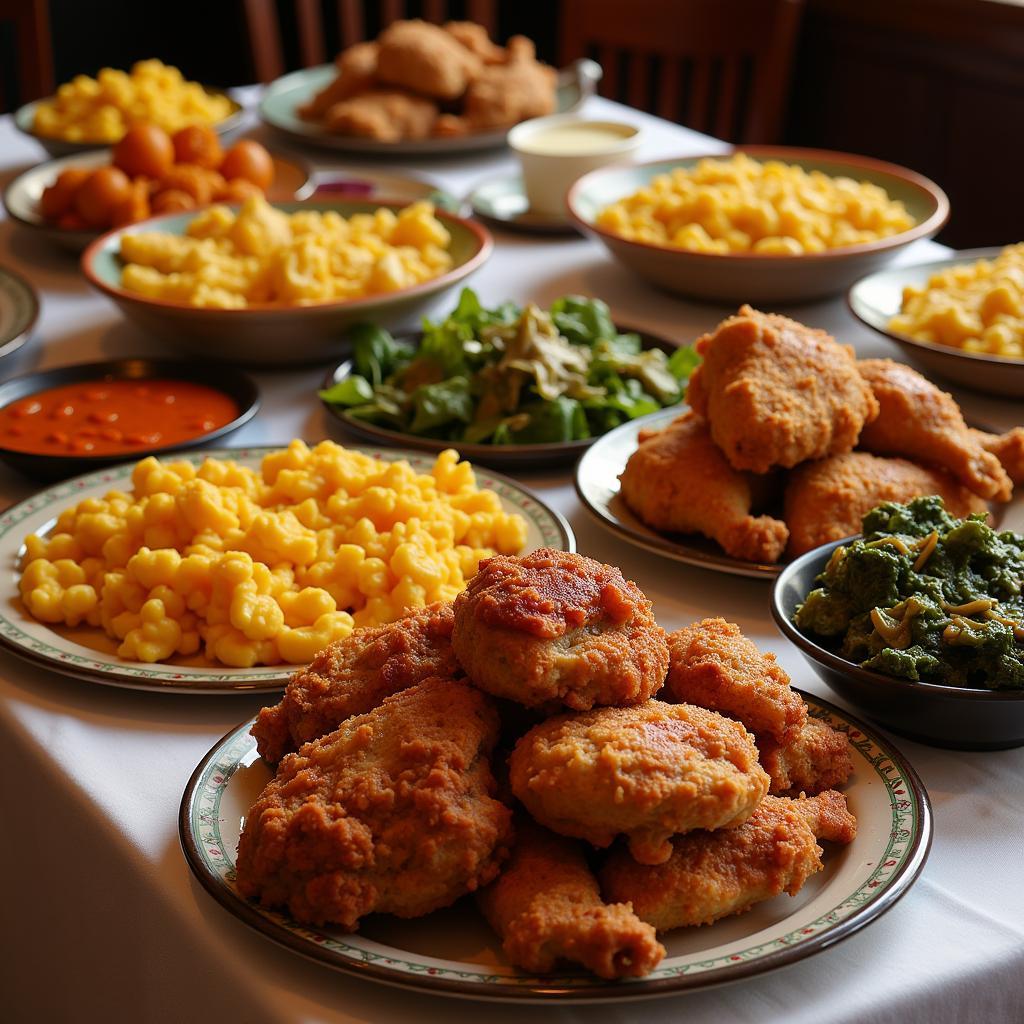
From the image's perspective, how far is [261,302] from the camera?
8.82 ft

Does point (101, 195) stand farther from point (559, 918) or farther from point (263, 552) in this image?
point (559, 918)

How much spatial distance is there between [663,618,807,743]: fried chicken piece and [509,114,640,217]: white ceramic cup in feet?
7.24

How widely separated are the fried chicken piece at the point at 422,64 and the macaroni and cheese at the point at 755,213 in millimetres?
962

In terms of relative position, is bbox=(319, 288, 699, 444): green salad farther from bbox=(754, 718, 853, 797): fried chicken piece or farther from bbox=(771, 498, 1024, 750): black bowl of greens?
bbox=(754, 718, 853, 797): fried chicken piece

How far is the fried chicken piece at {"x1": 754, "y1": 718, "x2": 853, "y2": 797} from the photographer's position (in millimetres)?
1354

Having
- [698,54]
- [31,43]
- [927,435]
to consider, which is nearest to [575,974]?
[927,435]

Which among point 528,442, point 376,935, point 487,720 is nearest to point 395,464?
point 528,442

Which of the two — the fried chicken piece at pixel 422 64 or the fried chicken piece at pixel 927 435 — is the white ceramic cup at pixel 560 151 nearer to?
the fried chicken piece at pixel 422 64

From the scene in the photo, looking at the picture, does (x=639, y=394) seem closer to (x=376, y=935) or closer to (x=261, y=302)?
(x=261, y=302)

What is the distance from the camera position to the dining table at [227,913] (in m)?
1.21

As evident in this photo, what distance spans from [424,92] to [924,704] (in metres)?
2.96

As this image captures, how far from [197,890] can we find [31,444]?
1.16m

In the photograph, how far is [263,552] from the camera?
1788mm

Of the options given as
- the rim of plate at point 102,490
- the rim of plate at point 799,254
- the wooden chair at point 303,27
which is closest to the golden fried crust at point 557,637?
the rim of plate at point 102,490
